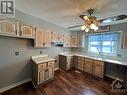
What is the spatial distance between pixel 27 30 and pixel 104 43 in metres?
3.59

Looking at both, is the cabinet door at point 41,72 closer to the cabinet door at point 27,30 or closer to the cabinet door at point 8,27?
the cabinet door at point 27,30

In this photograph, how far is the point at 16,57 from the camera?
9.23 feet

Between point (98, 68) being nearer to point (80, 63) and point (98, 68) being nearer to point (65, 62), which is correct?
point (80, 63)

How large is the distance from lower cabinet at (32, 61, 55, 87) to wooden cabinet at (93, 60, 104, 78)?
1.98 m

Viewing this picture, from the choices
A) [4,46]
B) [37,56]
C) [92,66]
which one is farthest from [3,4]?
[92,66]

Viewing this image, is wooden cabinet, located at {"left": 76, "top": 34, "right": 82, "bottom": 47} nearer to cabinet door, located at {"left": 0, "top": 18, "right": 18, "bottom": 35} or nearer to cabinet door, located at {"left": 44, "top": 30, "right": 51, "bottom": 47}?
cabinet door, located at {"left": 44, "top": 30, "right": 51, "bottom": 47}

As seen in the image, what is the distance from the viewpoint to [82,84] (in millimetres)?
3127

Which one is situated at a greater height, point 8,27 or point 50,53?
point 8,27


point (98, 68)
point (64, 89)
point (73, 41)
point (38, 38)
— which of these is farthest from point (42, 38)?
point (98, 68)

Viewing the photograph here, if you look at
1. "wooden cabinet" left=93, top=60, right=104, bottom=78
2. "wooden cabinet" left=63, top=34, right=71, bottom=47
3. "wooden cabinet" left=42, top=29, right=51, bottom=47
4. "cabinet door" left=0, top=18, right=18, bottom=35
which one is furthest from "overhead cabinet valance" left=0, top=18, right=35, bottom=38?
"wooden cabinet" left=93, top=60, right=104, bottom=78

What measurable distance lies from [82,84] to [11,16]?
11.0 feet

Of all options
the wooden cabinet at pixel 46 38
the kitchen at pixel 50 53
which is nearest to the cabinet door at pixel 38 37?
the kitchen at pixel 50 53

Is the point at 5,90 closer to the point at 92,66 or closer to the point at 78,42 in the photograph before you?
the point at 92,66

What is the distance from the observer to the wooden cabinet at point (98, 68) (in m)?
3.54
